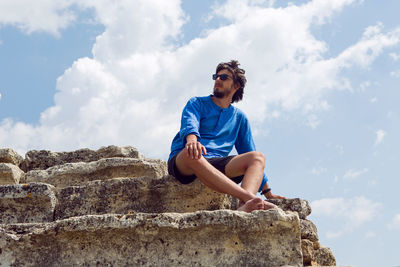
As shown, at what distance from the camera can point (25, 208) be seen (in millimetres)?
4508

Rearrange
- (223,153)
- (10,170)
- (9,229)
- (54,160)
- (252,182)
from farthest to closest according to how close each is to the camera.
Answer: (54,160), (10,170), (223,153), (252,182), (9,229)

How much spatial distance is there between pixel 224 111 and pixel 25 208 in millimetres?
2149

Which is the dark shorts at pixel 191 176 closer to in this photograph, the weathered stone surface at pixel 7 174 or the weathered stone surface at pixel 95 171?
the weathered stone surface at pixel 95 171

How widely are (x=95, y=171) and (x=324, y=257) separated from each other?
2.70 metres

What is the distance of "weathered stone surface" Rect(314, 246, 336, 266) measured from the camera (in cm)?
417

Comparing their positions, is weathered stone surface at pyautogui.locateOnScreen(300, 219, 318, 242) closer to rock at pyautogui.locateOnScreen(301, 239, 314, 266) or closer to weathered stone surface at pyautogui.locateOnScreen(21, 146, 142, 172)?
rock at pyautogui.locateOnScreen(301, 239, 314, 266)

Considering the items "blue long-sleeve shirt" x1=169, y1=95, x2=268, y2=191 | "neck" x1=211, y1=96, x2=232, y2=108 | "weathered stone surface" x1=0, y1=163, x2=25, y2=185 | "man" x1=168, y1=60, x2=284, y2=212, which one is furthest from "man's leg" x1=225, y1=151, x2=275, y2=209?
"weathered stone surface" x1=0, y1=163, x2=25, y2=185

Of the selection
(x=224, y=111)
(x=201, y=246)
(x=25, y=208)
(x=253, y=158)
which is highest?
(x=224, y=111)

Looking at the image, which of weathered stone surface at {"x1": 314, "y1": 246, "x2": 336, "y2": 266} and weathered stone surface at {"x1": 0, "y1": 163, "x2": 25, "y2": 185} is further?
weathered stone surface at {"x1": 0, "y1": 163, "x2": 25, "y2": 185}

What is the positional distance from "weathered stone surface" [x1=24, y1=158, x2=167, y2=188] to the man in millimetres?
763

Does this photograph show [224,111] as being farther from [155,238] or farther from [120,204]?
[155,238]

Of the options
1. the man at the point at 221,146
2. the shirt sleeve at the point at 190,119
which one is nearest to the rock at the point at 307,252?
the man at the point at 221,146

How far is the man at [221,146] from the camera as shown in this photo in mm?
4035

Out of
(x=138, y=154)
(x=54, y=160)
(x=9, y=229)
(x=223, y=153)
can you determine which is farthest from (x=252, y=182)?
(x=54, y=160)
